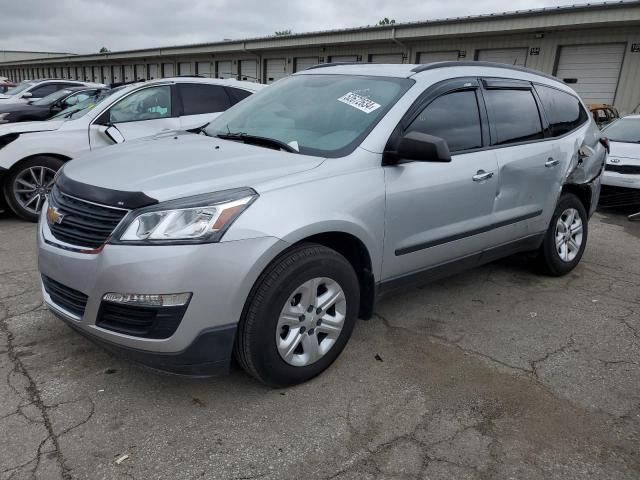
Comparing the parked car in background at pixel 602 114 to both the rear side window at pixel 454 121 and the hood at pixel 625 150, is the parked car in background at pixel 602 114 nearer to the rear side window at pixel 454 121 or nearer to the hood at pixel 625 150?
the hood at pixel 625 150

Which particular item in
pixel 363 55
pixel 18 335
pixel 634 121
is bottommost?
pixel 18 335

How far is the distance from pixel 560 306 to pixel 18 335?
3973 mm

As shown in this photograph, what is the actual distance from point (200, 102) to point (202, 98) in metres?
0.07

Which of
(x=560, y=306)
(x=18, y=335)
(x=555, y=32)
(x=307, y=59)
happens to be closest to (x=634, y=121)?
(x=560, y=306)

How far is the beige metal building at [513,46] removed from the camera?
14.4m

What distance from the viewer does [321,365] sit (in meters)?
2.92

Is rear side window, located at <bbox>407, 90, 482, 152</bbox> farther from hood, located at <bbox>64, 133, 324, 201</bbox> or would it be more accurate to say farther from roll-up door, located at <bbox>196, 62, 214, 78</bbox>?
roll-up door, located at <bbox>196, 62, 214, 78</bbox>

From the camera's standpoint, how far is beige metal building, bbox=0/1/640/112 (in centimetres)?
1438

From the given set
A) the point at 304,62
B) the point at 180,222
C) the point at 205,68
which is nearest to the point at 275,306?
the point at 180,222

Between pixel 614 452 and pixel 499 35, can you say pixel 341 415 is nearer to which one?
pixel 614 452

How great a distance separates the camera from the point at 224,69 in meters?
29.3

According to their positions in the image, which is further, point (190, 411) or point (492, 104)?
point (492, 104)

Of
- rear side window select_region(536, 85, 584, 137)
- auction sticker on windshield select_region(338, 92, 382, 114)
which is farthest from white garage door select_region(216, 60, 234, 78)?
auction sticker on windshield select_region(338, 92, 382, 114)

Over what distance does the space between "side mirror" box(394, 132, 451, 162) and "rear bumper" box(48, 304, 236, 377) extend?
1.37 metres
